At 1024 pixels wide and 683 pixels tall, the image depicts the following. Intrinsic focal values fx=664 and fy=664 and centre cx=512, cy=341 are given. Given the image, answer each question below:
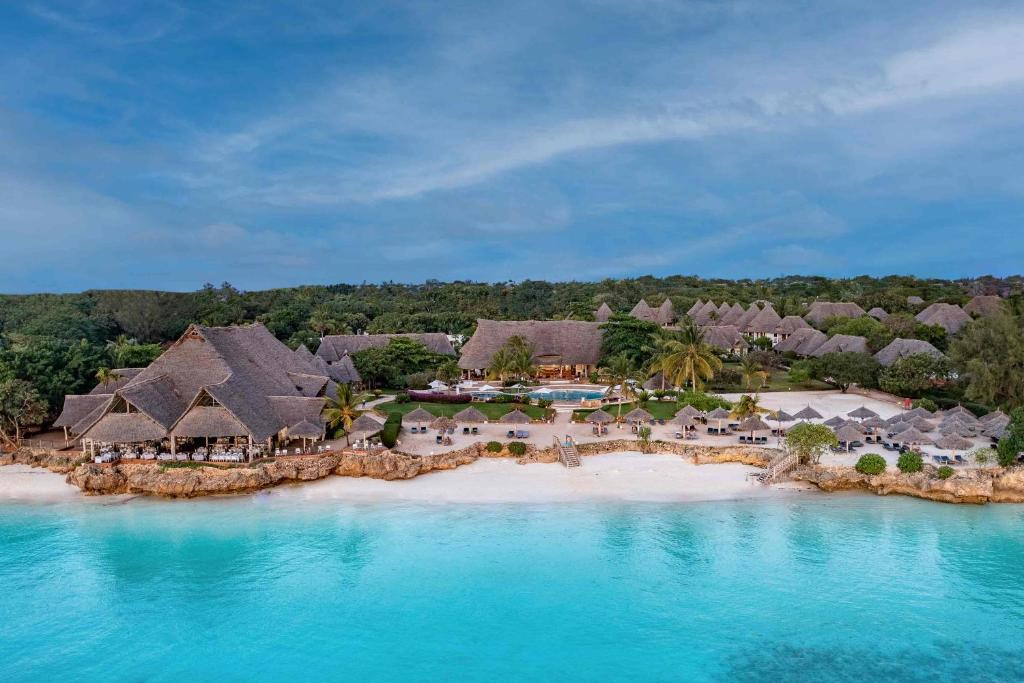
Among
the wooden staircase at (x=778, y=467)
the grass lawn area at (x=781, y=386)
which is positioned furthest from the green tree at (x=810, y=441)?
the grass lawn area at (x=781, y=386)

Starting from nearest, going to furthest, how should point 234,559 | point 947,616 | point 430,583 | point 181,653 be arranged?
point 181,653, point 947,616, point 430,583, point 234,559

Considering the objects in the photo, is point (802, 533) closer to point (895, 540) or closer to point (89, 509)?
point (895, 540)

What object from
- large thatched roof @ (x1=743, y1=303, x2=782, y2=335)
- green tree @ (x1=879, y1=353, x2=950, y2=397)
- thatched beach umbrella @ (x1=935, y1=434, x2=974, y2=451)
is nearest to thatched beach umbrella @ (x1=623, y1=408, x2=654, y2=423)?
thatched beach umbrella @ (x1=935, y1=434, x2=974, y2=451)

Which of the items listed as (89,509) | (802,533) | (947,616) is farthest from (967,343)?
(89,509)

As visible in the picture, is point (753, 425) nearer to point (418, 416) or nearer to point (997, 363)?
point (997, 363)

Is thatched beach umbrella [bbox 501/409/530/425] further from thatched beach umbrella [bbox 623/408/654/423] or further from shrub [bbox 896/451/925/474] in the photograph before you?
shrub [bbox 896/451/925/474]
